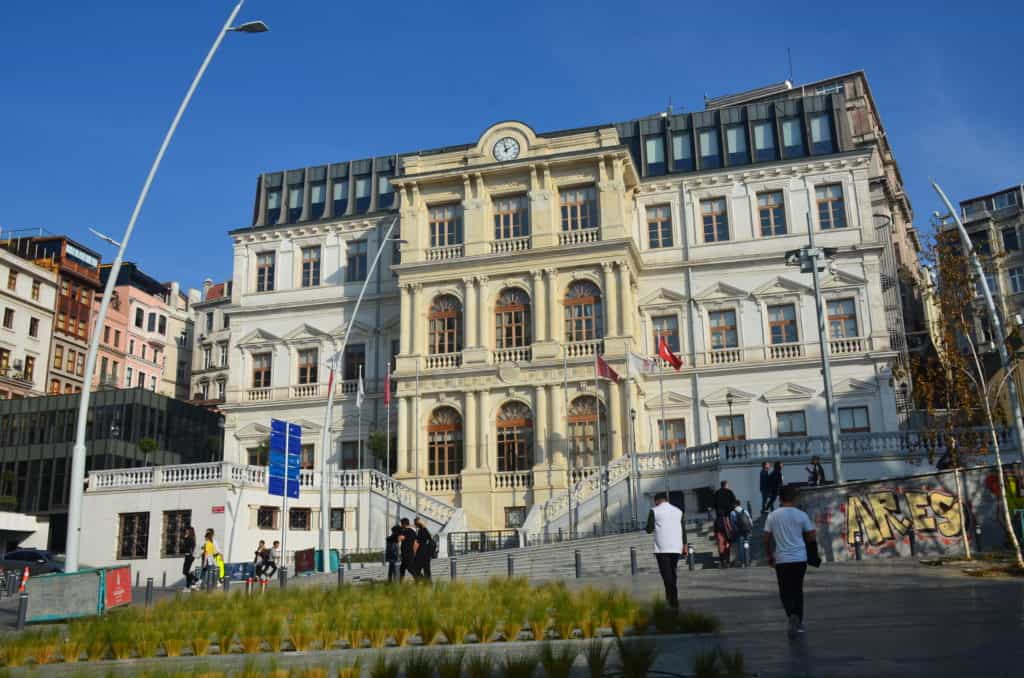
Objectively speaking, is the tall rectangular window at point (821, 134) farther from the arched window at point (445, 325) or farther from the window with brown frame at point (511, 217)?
the arched window at point (445, 325)

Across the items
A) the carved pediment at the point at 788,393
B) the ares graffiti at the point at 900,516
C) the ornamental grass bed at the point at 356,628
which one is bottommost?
the ornamental grass bed at the point at 356,628

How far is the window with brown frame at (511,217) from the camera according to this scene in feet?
156

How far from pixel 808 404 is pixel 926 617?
32.6 metres

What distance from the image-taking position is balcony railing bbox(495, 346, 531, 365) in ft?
147

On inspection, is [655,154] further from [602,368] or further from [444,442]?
[444,442]

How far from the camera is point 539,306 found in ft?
148

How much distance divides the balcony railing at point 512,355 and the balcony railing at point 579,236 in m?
5.67

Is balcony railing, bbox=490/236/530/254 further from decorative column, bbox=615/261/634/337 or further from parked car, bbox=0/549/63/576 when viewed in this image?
parked car, bbox=0/549/63/576

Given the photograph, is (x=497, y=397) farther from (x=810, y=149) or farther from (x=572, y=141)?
(x=810, y=149)

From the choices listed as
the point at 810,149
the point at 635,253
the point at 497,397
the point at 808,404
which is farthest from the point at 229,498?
the point at 810,149

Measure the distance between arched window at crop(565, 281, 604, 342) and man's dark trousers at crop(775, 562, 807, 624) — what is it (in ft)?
106

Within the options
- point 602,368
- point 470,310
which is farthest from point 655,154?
point 602,368

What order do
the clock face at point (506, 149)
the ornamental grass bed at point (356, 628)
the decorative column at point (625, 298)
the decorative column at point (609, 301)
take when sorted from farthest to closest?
the clock face at point (506, 149), the decorative column at point (609, 301), the decorative column at point (625, 298), the ornamental grass bed at point (356, 628)

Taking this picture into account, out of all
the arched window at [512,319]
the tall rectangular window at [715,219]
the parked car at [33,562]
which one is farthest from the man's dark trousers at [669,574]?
the tall rectangular window at [715,219]
